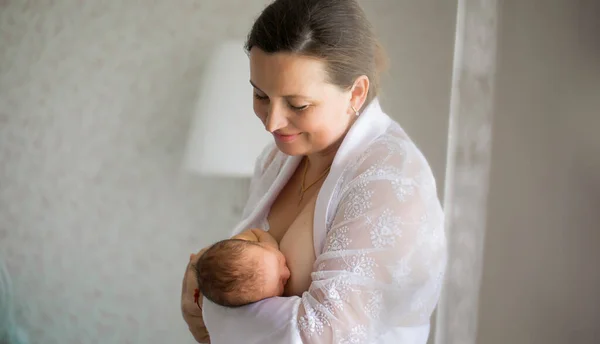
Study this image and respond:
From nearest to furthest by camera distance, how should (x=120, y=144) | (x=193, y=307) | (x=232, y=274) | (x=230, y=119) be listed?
1. (x=232, y=274)
2. (x=193, y=307)
3. (x=230, y=119)
4. (x=120, y=144)

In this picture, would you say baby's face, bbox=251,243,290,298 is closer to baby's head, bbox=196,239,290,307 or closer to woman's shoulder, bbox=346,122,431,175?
baby's head, bbox=196,239,290,307

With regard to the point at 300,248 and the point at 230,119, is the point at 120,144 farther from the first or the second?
the point at 300,248

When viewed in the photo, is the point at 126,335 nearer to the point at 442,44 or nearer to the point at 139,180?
the point at 139,180

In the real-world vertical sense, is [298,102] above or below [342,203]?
above

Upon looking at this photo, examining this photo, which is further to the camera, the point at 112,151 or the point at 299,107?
the point at 112,151

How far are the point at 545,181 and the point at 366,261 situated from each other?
63 centimetres

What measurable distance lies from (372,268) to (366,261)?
0.01 meters

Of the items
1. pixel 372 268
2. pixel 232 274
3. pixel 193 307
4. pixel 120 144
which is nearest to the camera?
pixel 372 268

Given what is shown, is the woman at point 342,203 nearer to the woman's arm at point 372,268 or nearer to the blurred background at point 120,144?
the woman's arm at point 372,268

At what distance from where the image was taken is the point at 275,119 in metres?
1.07

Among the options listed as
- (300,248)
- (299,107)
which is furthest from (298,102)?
(300,248)

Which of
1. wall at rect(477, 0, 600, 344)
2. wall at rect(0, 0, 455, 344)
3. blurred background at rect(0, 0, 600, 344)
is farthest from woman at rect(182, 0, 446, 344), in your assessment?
wall at rect(0, 0, 455, 344)

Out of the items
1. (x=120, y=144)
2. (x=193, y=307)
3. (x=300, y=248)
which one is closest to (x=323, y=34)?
(x=300, y=248)

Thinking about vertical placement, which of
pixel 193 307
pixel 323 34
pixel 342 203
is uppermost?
pixel 323 34
